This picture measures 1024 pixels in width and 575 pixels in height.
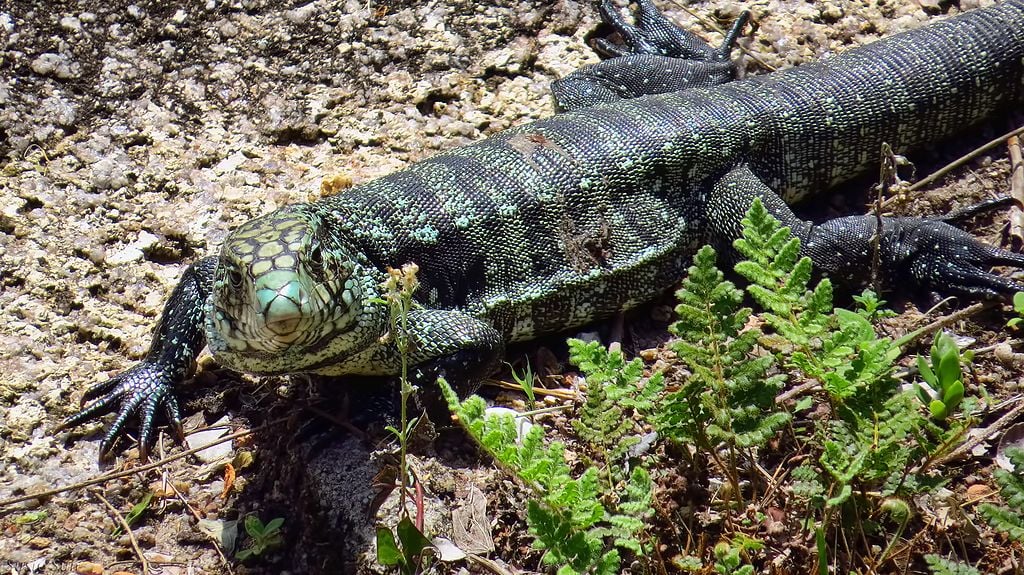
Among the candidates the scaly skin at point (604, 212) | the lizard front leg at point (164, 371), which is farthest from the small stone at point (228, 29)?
the lizard front leg at point (164, 371)

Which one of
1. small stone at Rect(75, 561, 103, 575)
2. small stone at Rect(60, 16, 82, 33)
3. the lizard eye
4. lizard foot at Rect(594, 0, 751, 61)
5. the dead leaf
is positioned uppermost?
small stone at Rect(60, 16, 82, 33)

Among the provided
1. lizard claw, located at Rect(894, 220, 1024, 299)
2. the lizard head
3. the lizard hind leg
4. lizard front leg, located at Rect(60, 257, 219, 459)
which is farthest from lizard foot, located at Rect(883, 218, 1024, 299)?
lizard front leg, located at Rect(60, 257, 219, 459)

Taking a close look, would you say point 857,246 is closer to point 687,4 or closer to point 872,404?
point 872,404

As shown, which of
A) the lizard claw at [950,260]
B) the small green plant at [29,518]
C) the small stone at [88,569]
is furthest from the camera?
the lizard claw at [950,260]

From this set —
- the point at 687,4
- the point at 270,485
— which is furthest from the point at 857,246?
the point at 270,485

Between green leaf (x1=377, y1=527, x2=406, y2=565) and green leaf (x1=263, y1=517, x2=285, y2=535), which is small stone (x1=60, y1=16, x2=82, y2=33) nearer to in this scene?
green leaf (x1=263, y1=517, x2=285, y2=535)

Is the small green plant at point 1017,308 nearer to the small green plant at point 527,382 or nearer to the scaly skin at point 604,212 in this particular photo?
the scaly skin at point 604,212

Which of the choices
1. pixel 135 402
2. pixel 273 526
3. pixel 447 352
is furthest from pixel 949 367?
pixel 135 402
